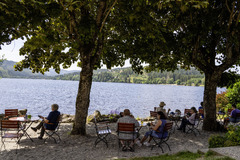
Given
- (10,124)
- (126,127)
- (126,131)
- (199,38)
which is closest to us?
(10,124)

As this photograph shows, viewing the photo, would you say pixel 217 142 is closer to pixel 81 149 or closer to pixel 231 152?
pixel 231 152

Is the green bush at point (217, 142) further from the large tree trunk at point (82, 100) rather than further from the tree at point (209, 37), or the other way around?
the large tree trunk at point (82, 100)

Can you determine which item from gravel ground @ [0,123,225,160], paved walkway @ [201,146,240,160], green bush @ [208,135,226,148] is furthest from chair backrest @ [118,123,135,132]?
paved walkway @ [201,146,240,160]

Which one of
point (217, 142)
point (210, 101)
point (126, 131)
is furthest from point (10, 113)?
point (210, 101)

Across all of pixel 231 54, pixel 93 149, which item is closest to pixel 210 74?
pixel 231 54

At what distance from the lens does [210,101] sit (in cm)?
1131

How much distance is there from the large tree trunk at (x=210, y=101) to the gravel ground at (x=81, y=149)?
2.04m

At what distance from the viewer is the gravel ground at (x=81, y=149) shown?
6.82 metres

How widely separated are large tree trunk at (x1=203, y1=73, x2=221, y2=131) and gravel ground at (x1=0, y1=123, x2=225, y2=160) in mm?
2036

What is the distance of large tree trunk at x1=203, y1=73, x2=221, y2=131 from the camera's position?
11.2 m

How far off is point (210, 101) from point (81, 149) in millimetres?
7604

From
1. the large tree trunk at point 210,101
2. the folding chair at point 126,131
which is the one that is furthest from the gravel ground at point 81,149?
the large tree trunk at point 210,101

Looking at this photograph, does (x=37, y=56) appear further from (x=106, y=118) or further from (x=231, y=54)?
(x=231, y=54)

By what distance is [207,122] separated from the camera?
11.5 meters
